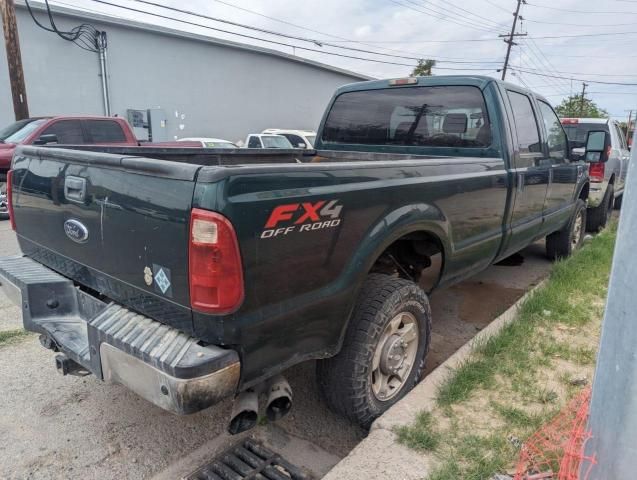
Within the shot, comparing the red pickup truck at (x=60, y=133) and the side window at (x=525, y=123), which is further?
the red pickup truck at (x=60, y=133)

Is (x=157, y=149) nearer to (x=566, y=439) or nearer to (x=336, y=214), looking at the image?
(x=336, y=214)

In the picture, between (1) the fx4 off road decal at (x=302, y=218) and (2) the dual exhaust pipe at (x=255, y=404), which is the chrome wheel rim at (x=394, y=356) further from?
(1) the fx4 off road decal at (x=302, y=218)

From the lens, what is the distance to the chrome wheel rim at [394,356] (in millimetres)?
2703

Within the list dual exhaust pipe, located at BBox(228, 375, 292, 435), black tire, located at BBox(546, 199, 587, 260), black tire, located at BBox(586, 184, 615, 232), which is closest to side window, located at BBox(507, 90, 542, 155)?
black tire, located at BBox(546, 199, 587, 260)

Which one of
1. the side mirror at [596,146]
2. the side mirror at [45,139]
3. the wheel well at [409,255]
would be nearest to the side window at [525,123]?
the side mirror at [596,146]

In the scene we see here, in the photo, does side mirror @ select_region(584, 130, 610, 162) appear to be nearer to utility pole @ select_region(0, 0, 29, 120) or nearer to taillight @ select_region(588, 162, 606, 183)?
taillight @ select_region(588, 162, 606, 183)

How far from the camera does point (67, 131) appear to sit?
33.5 feet

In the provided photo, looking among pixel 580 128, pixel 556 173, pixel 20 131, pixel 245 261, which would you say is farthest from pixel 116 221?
pixel 20 131

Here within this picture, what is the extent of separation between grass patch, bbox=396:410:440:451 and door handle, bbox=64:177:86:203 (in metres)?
1.93

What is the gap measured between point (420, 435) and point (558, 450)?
62cm

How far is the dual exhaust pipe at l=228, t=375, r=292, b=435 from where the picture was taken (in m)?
2.11

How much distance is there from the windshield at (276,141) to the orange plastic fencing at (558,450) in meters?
13.1

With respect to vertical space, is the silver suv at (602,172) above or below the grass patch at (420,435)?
above

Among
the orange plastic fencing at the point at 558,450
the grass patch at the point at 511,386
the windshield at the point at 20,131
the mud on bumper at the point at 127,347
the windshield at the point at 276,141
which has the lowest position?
the grass patch at the point at 511,386
